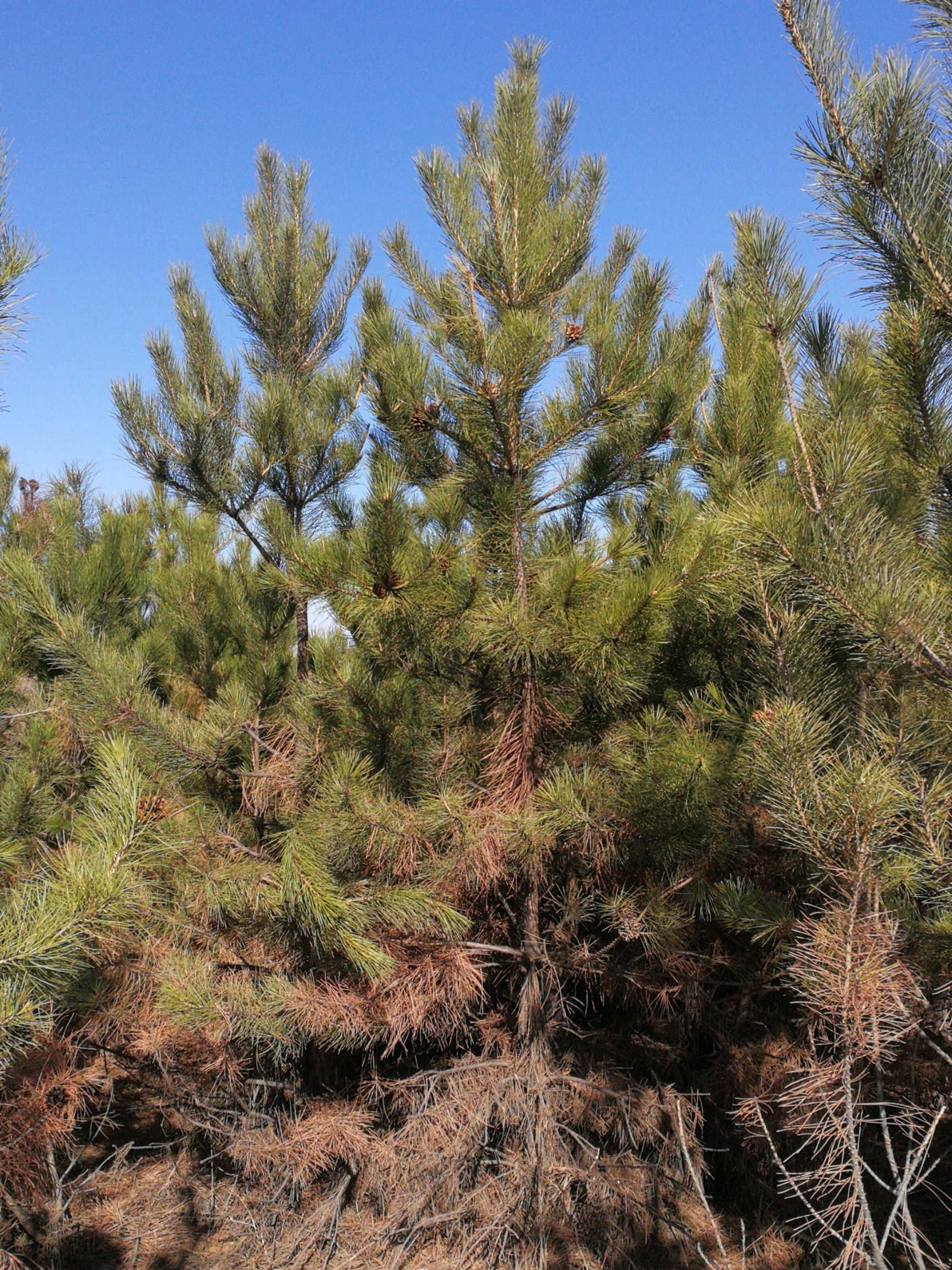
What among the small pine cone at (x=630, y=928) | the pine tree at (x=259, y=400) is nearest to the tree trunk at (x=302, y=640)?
the pine tree at (x=259, y=400)

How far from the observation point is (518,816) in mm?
3096

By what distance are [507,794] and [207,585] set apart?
7.44 ft

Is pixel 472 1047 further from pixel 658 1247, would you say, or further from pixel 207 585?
pixel 207 585

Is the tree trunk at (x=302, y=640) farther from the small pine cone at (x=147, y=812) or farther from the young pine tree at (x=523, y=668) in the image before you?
the small pine cone at (x=147, y=812)

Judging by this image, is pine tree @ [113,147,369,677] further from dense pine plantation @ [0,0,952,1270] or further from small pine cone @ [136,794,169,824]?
small pine cone @ [136,794,169,824]

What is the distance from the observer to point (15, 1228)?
3891 mm

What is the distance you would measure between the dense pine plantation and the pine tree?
0.05m

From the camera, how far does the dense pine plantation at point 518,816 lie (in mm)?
2285

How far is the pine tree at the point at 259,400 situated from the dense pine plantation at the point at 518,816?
0.05m

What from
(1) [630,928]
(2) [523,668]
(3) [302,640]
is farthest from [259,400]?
(1) [630,928]

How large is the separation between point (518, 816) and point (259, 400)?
277 centimetres

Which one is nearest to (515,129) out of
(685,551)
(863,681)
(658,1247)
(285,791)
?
(685,551)

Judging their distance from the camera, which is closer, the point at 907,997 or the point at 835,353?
the point at 907,997

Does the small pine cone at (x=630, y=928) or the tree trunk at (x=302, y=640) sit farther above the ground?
the tree trunk at (x=302, y=640)
